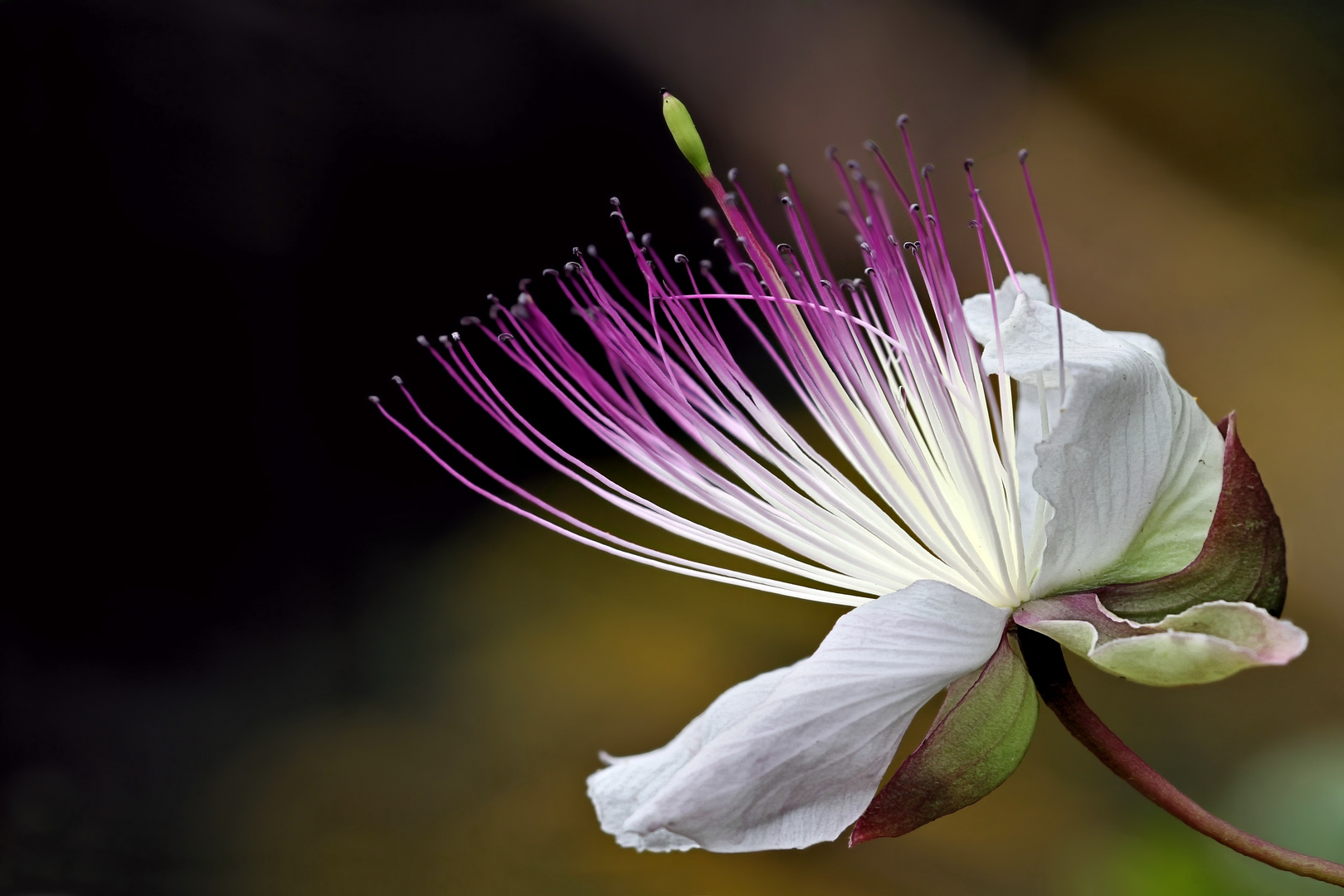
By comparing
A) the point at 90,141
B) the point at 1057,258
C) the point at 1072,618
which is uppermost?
the point at 90,141

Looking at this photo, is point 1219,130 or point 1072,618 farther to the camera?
point 1219,130

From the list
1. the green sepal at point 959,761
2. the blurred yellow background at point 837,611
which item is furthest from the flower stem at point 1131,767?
the blurred yellow background at point 837,611

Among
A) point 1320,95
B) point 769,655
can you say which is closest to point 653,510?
point 769,655

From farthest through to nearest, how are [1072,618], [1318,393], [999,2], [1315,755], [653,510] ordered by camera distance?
1. [999,2]
2. [1318,393]
3. [1315,755]
4. [653,510]
5. [1072,618]

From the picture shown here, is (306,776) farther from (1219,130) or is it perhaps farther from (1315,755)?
(1219,130)

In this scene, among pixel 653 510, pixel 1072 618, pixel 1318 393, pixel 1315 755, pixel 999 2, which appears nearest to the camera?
pixel 1072 618

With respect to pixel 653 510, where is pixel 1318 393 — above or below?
below

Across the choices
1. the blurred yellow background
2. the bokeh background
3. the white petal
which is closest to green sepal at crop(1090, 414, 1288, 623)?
the white petal
